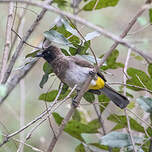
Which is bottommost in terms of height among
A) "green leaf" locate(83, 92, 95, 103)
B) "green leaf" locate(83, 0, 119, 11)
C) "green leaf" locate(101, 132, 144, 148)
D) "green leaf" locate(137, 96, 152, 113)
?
"green leaf" locate(101, 132, 144, 148)

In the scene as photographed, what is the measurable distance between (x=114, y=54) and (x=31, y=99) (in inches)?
90.3

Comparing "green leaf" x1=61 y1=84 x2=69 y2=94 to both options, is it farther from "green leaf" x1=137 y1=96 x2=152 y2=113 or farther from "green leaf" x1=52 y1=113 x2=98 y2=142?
"green leaf" x1=137 y1=96 x2=152 y2=113

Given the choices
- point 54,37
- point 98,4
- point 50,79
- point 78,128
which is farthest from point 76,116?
point 50,79

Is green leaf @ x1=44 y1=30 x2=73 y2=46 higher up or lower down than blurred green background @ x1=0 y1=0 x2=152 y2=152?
lower down

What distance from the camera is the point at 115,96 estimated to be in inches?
110

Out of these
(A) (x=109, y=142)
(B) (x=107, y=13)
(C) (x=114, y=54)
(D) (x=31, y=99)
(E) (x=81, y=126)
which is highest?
(B) (x=107, y=13)

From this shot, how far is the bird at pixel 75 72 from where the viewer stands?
107 inches

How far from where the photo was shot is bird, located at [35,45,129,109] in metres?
2.73

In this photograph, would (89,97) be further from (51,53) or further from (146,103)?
(146,103)

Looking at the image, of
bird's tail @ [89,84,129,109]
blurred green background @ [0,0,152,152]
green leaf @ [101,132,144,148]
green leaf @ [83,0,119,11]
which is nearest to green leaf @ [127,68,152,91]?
bird's tail @ [89,84,129,109]

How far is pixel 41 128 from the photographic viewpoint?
4543 millimetres

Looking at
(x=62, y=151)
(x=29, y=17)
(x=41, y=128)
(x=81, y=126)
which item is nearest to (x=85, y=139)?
(x=81, y=126)

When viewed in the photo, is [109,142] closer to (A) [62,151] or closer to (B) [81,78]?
(B) [81,78]

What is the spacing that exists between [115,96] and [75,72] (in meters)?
0.35
